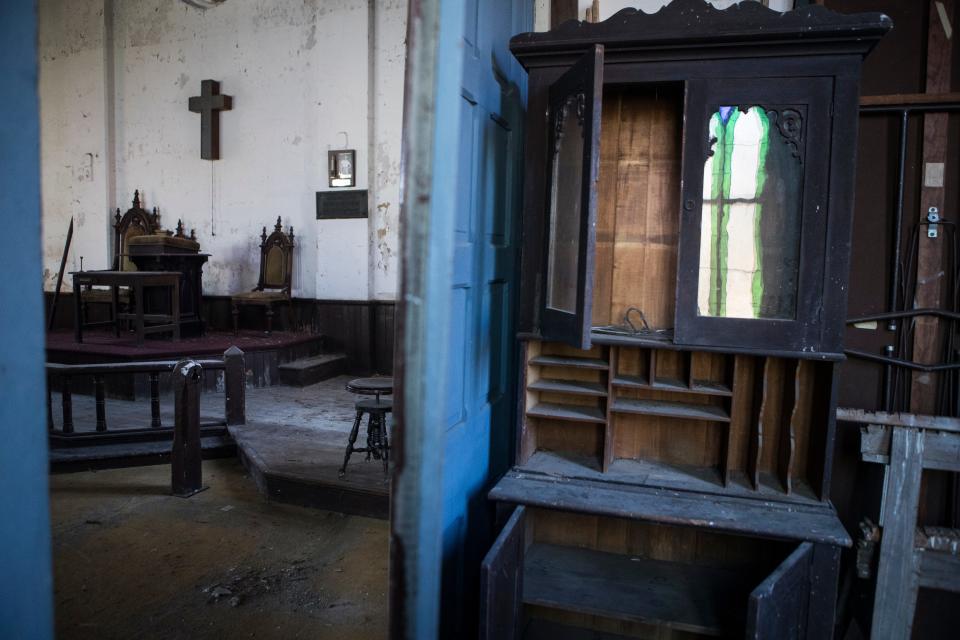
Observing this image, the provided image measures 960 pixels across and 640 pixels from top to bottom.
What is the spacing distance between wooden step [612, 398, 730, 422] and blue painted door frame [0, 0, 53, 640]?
188cm

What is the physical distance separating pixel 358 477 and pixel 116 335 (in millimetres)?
4157

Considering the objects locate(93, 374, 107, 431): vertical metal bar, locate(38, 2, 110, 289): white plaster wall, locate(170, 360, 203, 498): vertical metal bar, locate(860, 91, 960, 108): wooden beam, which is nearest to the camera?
locate(860, 91, 960, 108): wooden beam

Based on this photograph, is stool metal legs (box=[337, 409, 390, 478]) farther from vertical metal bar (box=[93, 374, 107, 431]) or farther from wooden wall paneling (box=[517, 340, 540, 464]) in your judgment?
vertical metal bar (box=[93, 374, 107, 431])

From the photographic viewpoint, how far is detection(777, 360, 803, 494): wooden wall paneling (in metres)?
2.29

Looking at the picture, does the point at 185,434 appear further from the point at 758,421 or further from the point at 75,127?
the point at 75,127

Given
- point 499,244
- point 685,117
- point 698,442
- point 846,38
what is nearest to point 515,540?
point 698,442

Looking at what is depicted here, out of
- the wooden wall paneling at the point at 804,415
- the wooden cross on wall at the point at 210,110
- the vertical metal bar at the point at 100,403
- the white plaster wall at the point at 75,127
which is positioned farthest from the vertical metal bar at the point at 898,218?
the white plaster wall at the point at 75,127

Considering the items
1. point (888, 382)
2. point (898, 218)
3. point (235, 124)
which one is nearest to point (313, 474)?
point (888, 382)

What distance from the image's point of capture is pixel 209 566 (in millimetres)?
3178

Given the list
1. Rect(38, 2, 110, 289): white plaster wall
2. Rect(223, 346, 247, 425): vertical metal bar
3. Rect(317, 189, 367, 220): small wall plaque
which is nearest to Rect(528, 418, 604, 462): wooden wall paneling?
Rect(223, 346, 247, 425): vertical metal bar

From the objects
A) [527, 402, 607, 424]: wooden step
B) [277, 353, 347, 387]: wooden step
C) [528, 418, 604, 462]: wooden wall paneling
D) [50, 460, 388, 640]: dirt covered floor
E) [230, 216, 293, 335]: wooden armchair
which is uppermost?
[230, 216, 293, 335]: wooden armchair

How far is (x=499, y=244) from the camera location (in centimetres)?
262

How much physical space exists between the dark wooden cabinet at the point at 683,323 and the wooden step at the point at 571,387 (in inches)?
0.5

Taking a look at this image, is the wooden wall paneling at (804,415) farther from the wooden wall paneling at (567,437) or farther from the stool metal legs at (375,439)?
the stool metal legs at (375,439)
